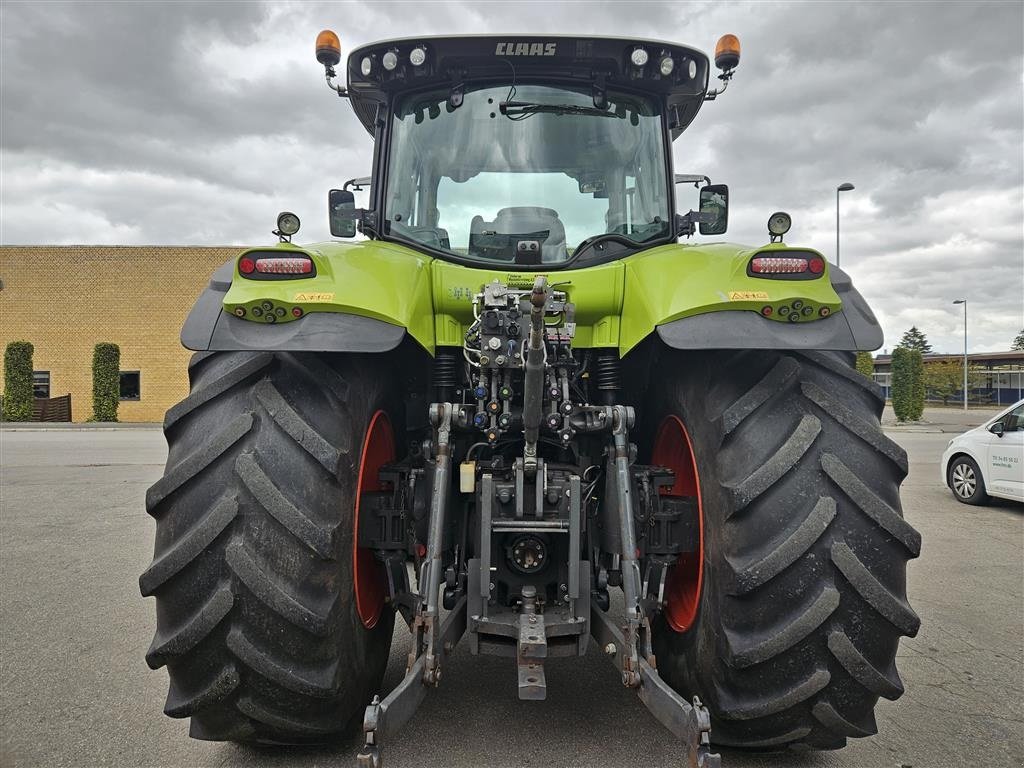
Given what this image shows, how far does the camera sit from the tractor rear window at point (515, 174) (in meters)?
3.13

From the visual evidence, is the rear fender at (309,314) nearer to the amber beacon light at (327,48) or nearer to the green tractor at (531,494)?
the green tractor at (531,494)

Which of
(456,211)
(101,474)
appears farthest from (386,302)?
(101,474)

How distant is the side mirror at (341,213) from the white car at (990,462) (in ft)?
28.5

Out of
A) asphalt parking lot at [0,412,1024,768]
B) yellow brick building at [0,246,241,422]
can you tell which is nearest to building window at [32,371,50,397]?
yellow brick building at [0,246,241,422]

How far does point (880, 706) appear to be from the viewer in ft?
9.95

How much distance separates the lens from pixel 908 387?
25.6 meters

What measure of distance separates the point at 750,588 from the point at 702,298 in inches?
37.9

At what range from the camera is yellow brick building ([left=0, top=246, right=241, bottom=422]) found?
27.0m

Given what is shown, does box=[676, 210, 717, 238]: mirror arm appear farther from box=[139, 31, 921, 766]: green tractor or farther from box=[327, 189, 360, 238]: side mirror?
box=[327, 189, 360, 238]: side mirror

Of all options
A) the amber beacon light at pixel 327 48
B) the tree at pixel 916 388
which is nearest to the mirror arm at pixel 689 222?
the amber beacon light at pixel 327 48

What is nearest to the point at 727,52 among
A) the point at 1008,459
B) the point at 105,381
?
the point at 1008,459

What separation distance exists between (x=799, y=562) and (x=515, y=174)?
6.79 feet

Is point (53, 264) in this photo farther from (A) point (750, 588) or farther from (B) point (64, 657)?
(A) point (750, 588)

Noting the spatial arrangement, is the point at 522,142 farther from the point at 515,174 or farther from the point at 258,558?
the point at 258,558
